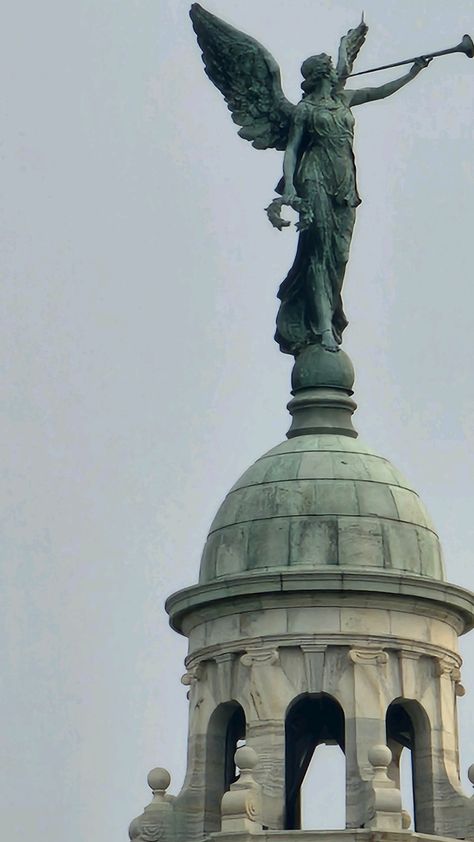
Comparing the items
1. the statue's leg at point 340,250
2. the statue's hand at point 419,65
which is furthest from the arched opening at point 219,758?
the statue's hand at point 419,65

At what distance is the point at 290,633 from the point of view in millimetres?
40250

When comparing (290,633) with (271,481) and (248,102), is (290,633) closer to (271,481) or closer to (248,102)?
(271,481)

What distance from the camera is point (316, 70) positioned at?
4362 cm

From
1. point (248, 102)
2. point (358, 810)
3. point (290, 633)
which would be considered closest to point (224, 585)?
point (290, 633)

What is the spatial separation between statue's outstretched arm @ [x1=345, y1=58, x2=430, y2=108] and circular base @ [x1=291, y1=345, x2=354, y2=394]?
402 centimetres

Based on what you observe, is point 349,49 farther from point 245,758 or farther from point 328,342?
point 245,758

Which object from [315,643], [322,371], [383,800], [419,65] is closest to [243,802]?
[383,800]

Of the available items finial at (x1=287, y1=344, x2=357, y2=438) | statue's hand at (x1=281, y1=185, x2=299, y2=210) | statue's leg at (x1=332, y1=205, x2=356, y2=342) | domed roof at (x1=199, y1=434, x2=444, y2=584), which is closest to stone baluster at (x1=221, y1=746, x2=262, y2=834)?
domed roof at (x1=199, y1=434, x2=444, y2=584)

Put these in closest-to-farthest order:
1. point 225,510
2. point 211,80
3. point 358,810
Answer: point 358,810 < point 225,510 < point 211,80

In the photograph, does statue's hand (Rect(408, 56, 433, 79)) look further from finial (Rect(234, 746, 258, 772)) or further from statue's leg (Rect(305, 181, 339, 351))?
finial (Rect(234, 746, 258, 772))

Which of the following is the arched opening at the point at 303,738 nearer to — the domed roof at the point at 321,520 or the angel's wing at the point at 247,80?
the domed roof at the point at 321,520

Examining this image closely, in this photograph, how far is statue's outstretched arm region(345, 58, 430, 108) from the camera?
4372cm

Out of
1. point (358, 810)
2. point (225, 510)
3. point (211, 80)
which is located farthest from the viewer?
point (211, 80)

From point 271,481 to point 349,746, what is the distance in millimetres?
4330
